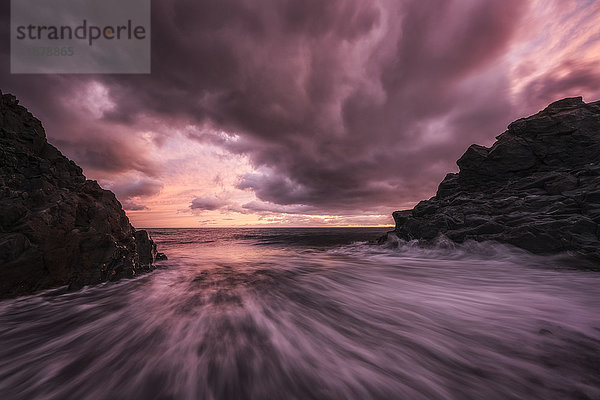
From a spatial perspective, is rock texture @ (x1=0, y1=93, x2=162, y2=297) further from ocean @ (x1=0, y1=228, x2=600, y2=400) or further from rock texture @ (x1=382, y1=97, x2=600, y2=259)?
rock texture @ (x1=382, y1=97, x2=600, y2=259)

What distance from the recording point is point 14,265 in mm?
4449

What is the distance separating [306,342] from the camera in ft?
9.92

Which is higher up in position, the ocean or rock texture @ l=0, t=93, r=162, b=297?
rock texture @ l=0, t=93, r=162, b=297

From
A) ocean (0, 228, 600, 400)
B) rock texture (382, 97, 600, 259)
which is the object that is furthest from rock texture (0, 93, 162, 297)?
rock texture (382, 97, 600, 259)

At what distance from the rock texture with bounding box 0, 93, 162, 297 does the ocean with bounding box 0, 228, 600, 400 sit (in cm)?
59

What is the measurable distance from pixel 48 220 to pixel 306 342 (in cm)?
698

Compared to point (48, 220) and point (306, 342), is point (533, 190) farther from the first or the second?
point (48, 220)

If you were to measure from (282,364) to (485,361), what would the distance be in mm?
2451

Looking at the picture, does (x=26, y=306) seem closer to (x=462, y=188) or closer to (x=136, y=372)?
(x=136, y=372)

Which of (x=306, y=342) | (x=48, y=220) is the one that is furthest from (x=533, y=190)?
(x=48, y=220)

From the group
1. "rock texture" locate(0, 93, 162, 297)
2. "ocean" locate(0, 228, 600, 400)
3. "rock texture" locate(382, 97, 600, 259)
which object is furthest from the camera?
"rock texture" locate(382, 97, 600, 259)

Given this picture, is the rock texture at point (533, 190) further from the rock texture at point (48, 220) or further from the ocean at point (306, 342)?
the rock texture at point (48, 220)

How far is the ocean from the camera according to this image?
2.07 meters

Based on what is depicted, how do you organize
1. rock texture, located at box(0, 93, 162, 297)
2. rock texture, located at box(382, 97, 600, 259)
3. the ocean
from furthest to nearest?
rock texture, located at box(382, 97, 600, 259)
rock texture, located at box(0, 93, 162, 297)
the ocean
